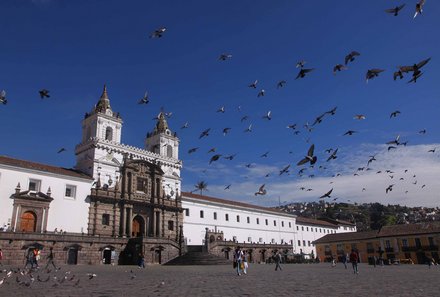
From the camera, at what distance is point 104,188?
44125 mm

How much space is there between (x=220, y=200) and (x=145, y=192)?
1677cm

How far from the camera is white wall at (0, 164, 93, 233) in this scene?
116 ft

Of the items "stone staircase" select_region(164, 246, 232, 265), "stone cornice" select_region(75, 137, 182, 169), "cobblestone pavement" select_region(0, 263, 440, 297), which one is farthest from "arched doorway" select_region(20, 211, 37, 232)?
"cobblestone pavement" select_region(0, 263, 440, 297)

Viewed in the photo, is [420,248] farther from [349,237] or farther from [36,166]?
[36,166]

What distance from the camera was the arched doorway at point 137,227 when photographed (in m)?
47.0

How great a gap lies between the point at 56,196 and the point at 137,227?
12139mm

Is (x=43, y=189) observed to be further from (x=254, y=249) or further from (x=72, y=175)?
(x=254, y=249)

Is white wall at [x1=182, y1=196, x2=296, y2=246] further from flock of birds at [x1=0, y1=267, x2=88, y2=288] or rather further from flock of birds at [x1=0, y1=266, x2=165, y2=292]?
flock of birds at [x1=0, y1=266, x2=165, y2=292]

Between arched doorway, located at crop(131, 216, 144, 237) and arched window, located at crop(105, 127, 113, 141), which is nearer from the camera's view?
arched doorway, located at crop(131, 216, 144, 237)

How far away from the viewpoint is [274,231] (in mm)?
71875

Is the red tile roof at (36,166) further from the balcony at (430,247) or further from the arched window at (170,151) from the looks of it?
the balcony at (430,247)

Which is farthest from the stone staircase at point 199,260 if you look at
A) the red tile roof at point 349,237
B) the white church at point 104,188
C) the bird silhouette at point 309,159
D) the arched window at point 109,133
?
the red tile roof at point 349,237

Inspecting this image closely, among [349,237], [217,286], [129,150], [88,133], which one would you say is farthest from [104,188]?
[349,237]

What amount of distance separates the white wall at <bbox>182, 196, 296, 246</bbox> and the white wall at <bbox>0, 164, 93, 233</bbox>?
681 inches
